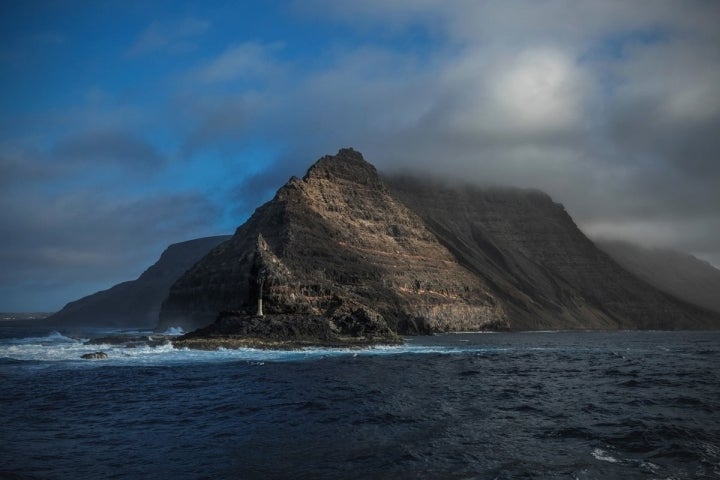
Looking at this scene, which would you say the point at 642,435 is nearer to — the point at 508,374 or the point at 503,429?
the point at 503,429

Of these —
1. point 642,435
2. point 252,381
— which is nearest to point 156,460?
point 642,435

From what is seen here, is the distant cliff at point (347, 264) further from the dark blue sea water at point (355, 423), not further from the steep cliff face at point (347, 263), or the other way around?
the dark blue sea water at point (355, 423)

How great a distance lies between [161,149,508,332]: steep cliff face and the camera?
400 ft

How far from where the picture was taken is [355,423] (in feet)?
78.2

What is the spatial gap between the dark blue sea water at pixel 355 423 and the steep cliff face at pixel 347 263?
184 ft

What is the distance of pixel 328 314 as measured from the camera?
95938mm

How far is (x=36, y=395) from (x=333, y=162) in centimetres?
14039

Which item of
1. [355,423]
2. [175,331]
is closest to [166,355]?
[355,423]

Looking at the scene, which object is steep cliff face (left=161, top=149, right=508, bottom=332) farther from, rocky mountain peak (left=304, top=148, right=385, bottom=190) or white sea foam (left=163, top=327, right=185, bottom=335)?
white sea foam (left=163, top=327, right=185, bottom=335)

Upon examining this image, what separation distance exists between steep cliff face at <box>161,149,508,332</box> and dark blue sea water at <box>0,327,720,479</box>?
56.1m

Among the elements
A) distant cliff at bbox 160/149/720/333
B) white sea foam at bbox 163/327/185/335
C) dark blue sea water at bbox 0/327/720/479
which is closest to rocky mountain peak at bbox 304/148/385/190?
distant cliff at bbox 160/149/720/333

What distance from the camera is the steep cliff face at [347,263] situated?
12200cm

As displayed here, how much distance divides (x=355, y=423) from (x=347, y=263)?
10721cm

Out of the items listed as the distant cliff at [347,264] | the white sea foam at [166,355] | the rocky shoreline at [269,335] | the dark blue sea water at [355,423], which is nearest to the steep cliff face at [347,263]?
the distant cliff at [347,264]
